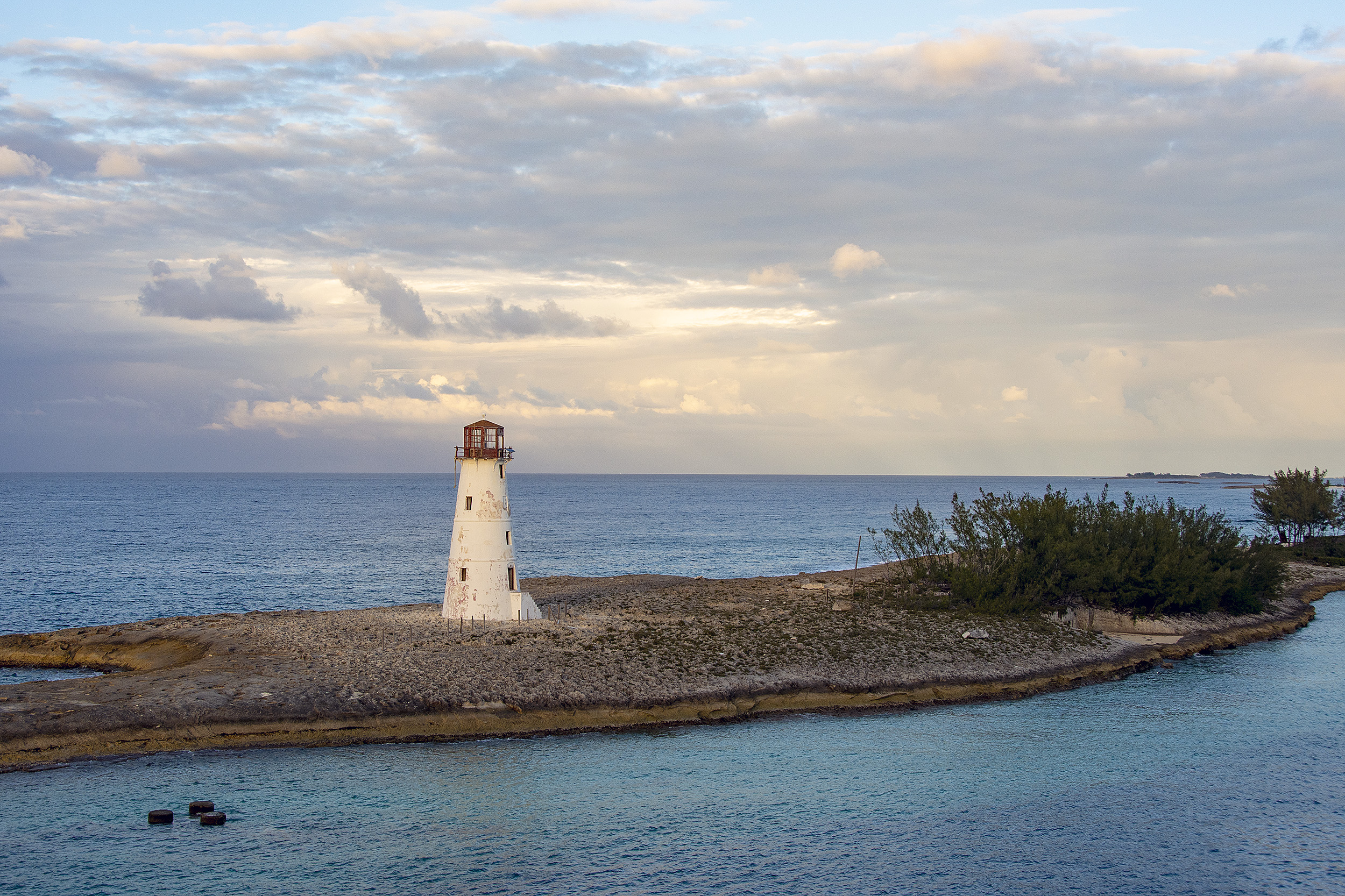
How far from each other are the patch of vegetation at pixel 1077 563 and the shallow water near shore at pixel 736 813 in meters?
16.2

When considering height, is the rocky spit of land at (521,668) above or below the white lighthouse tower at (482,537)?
below

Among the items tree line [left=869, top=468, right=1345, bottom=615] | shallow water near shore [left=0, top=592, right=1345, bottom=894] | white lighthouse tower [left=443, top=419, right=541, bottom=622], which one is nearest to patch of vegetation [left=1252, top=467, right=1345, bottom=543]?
tree line [left=869, top=468, right=1345, bottom=615]

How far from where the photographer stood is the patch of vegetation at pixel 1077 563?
53.8 m

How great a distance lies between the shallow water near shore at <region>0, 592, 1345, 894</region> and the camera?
23.6 meters

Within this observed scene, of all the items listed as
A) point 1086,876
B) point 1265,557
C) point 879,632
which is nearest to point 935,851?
point 1086,876

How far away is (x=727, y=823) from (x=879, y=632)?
21.3 meters

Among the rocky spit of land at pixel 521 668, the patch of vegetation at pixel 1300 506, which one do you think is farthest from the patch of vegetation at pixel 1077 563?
the patch of vegetation at pixel 1300 506

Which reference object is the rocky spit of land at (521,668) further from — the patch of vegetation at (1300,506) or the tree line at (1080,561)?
the patch of vegetation at (1300,506)

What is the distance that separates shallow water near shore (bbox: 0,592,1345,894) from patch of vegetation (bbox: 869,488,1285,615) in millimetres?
16188

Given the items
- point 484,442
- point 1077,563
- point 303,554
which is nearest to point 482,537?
point 484,442

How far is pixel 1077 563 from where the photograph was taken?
2109 inches

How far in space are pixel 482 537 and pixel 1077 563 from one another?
33.4 meters

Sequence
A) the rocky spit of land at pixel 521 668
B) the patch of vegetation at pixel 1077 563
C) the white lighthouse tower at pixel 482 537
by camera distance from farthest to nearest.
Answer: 1. the patch of vegetation at pixel 1077 563
2. the white lighthouse tower at pixel 482 537
3. the rocky spit of land at pixel 521 668

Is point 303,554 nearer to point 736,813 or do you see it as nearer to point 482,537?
point 482,537
